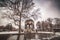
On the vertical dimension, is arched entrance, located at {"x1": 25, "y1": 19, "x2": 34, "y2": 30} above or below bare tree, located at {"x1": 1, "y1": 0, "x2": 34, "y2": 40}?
below

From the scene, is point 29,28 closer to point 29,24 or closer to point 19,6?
point 29,24

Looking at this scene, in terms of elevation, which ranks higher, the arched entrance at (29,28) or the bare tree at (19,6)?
the bare tree at (19,6)

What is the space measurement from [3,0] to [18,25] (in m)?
0.68

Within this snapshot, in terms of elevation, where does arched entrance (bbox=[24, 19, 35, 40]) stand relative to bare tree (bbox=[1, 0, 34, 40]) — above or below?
below

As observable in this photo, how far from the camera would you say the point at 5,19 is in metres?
2.86

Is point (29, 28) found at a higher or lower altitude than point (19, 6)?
lower

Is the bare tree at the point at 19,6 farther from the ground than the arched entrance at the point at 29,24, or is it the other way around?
the bare tree at the point at 19,6

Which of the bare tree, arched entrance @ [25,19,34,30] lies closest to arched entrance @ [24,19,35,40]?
arched entrance @ [25,19,34,30]

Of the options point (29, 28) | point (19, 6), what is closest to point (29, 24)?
point (29, 28)

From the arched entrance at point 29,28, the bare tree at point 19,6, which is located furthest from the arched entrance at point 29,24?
the bare tree at point 19,6

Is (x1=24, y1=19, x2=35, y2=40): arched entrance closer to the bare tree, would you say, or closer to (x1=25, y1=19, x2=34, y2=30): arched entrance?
(x1=25, y1=19, x2=34, y2=30): arched entrance

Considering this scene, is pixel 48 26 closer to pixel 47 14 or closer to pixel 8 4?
pixel 47 14

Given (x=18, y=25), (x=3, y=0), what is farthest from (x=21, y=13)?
(x=3, y=0)

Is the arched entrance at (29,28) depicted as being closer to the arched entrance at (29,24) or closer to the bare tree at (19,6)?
the arched entrance at (29,24)
